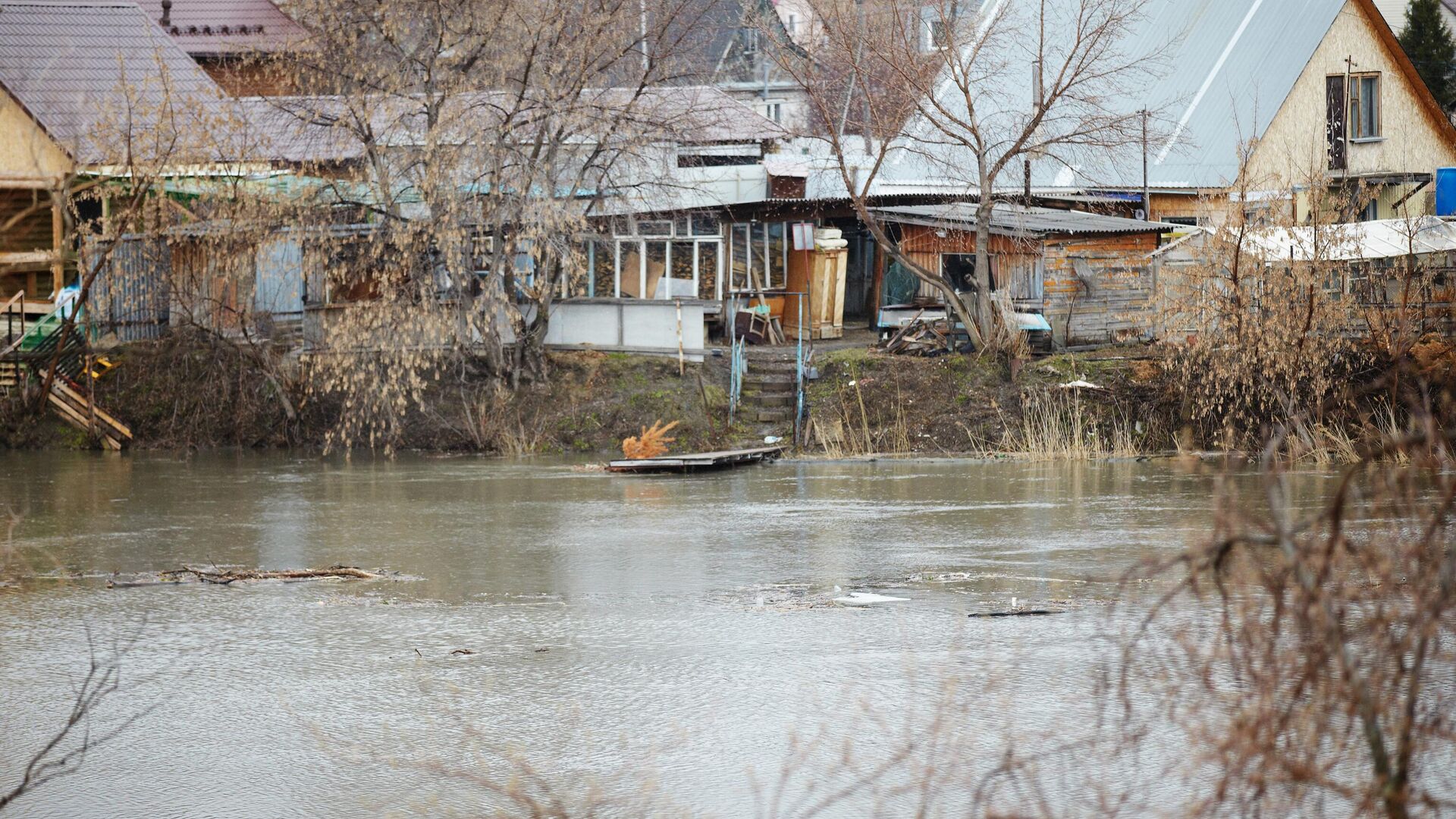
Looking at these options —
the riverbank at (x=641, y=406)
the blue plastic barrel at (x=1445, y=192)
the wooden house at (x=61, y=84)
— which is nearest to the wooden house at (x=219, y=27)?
the wooden house at (x=61, y=84)

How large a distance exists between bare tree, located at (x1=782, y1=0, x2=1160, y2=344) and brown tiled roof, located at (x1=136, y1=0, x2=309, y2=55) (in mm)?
15115

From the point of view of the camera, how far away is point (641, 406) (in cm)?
2711

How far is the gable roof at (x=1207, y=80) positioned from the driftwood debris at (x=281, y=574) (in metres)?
23.0

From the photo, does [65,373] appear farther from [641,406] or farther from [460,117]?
[641,406]

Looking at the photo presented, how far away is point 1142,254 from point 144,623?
75.5 ft

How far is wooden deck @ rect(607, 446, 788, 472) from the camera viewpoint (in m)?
22.6

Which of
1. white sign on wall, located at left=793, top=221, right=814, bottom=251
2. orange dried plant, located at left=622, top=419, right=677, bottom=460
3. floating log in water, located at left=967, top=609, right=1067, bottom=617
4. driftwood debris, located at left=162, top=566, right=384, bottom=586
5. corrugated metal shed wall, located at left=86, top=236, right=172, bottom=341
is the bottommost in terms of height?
floating log in water, located at left=967, top=609, right=1067, bottom=617

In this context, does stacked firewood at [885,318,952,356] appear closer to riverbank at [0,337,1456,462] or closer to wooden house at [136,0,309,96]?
riverbank at [0,337,1456,462]

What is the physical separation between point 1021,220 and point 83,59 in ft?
68.1

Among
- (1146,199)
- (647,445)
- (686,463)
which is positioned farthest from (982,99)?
(686,463)

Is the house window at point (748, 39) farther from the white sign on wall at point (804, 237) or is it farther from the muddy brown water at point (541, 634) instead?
the muddy brown water at point (541, 634)

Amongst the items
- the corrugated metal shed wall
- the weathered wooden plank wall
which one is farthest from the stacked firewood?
the corrugated metal shed wall

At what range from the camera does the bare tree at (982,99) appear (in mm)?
27250

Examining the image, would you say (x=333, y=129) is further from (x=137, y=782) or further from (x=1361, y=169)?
(x=1361, y=169)
